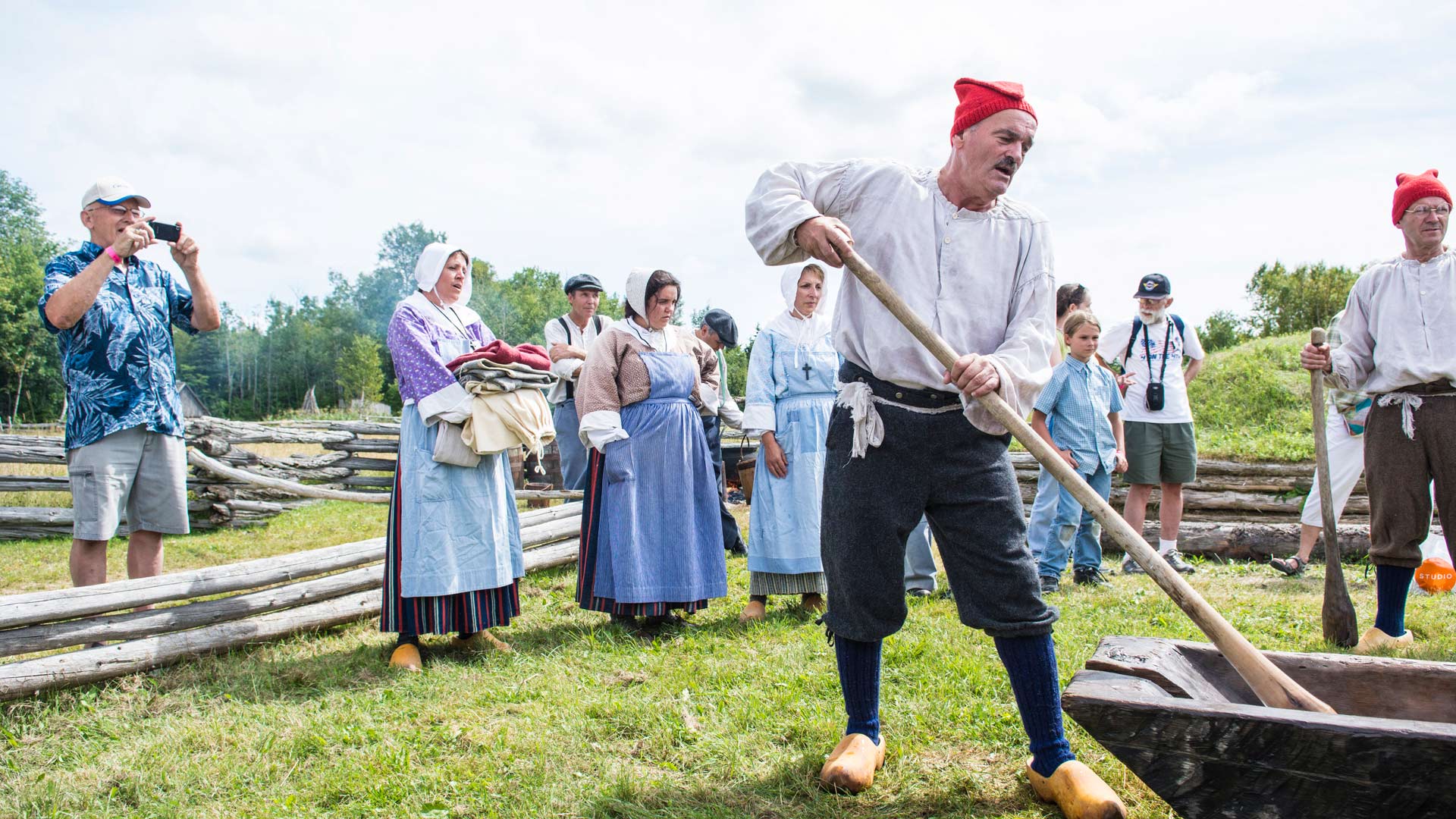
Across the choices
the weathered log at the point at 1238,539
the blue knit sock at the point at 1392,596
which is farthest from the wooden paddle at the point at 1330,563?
the weathered log at the point at 1238,539

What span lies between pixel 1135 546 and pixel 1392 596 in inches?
108

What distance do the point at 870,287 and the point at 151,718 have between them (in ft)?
10.6

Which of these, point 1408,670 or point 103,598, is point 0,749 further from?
point 1408,670

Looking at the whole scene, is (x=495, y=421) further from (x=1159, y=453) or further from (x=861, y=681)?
(x=1159, y=453)

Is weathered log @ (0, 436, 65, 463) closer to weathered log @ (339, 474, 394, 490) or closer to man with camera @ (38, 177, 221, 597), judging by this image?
weathered log @ (339, 474, 394, 490)

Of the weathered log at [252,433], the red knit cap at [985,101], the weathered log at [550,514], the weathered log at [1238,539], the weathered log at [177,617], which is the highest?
the red knit cap at [985,101]

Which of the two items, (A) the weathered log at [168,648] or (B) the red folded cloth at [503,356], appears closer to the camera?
(A) the weathered log at [168,648]

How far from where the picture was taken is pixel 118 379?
3.94 meters

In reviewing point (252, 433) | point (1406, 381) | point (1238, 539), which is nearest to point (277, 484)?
point (252, 433)

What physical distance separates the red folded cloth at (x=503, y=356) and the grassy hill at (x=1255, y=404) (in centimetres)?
706

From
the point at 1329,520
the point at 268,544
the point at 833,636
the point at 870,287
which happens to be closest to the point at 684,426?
the point at 833,636

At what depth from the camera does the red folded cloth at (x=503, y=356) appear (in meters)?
4.18

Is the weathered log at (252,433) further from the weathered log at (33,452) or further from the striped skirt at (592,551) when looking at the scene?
the striped skirt at (592,551)

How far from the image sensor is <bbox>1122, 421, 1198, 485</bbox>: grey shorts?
21.2 ft
